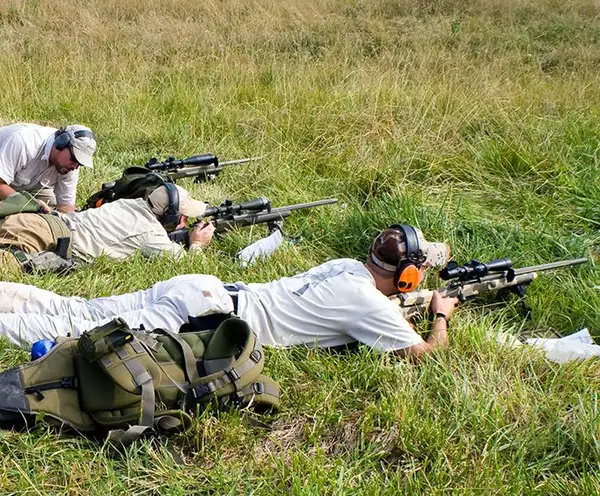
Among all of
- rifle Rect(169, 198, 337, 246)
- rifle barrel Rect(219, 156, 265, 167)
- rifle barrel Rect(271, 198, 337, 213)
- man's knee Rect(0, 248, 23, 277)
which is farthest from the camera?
rifle barrel Rect(219, 156, 265, 167)

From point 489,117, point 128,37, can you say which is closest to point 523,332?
point 489,117

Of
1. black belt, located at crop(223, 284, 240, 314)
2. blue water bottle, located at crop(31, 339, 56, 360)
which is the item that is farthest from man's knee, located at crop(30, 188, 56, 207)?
blue water bottle, located at crop(31, 339, 56, 360)

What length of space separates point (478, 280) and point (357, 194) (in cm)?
223

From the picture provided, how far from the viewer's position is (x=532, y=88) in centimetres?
873

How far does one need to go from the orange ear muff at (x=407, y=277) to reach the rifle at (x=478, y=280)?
277 mm

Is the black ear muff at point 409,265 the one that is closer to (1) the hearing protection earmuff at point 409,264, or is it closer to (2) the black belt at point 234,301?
(1) the hearing protection earmuff at point 409,264

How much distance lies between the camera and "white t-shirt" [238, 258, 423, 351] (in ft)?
11.9

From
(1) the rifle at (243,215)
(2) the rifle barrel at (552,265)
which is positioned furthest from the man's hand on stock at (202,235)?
(2) the rifle barrel at (552,265)

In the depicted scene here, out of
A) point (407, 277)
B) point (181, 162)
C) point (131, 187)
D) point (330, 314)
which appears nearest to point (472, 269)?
point (407, 277)

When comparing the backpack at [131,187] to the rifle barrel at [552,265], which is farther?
the backpack at [131,187]

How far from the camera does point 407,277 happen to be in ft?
12.3

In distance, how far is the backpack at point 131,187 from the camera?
553 cm

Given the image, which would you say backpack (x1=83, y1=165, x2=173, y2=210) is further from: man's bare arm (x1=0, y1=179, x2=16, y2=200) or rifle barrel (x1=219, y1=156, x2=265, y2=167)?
rifle barrel (x1=219, y1=156, x2=265, y2=167)

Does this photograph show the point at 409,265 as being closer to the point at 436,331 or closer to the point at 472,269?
the point at 436,331
